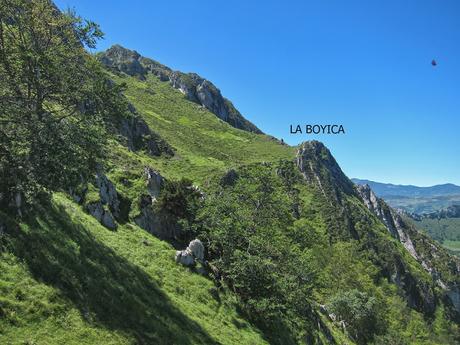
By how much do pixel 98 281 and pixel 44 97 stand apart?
1225 cm

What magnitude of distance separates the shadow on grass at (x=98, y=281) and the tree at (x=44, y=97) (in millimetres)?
3021

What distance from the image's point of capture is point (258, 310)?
3738 centimetres

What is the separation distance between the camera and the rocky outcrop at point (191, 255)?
37906mm

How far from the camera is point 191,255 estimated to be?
38719mm

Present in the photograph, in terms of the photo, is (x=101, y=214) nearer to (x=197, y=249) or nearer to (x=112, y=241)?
(x=112, y=241)

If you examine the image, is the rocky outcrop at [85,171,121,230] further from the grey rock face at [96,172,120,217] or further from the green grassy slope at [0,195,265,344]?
the green grassy slope at [0,195,265,344]

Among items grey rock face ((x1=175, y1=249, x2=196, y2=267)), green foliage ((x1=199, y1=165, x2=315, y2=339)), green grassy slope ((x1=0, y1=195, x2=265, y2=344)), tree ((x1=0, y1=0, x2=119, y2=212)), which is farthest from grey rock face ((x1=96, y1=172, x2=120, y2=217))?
tree ((x1=0, y1=0, x2=119, y2=212))

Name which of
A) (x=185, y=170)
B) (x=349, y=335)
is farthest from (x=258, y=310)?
(x=185, y=170)

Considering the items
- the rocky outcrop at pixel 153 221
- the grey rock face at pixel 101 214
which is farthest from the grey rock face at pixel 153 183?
the grey rock face at pixel 101 214

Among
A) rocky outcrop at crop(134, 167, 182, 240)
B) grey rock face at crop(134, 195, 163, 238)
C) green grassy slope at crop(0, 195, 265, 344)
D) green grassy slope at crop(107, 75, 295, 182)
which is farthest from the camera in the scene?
green grassy slope at crop(107, 75, 295, 182)

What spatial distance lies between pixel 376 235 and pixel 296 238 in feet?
402

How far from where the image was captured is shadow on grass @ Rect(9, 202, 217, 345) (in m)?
22.0

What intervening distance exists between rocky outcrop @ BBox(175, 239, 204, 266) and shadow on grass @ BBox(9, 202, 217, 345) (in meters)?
7.00

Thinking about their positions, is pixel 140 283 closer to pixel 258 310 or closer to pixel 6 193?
pixel 6 193
